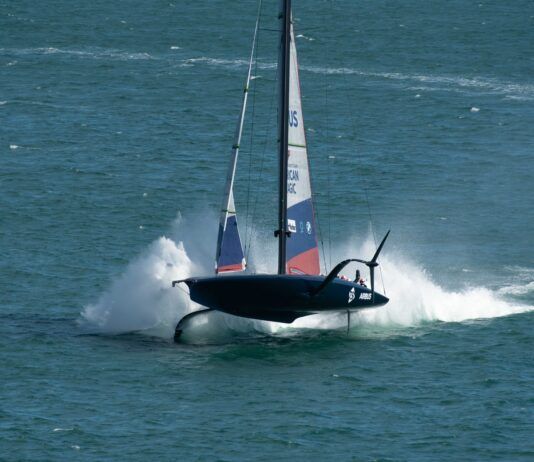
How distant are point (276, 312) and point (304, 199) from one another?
14.5 feet

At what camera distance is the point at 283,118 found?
5659cm

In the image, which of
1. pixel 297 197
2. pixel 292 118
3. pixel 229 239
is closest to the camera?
pixel 229 239

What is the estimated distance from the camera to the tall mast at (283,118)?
2202 inches

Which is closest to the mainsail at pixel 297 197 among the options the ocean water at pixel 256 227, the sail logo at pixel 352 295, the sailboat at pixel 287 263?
the sailboat at pixel 287 263

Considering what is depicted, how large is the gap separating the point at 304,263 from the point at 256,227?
68.2ft

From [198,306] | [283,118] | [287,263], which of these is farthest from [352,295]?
[283,118]

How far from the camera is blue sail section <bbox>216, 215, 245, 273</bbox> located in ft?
185

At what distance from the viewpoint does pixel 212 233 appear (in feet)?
212

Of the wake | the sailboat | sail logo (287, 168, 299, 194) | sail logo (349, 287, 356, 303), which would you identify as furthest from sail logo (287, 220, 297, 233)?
the wake

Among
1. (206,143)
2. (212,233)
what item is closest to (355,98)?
(206,143)

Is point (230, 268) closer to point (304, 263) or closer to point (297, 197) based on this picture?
point (304, 263)

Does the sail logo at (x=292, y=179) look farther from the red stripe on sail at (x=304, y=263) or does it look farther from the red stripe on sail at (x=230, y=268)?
the red stripe on sail at (x=230, y=268)

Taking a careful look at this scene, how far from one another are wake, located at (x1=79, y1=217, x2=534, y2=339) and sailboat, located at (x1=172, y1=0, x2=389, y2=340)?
5.88 ft

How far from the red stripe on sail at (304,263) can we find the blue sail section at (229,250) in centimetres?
178
